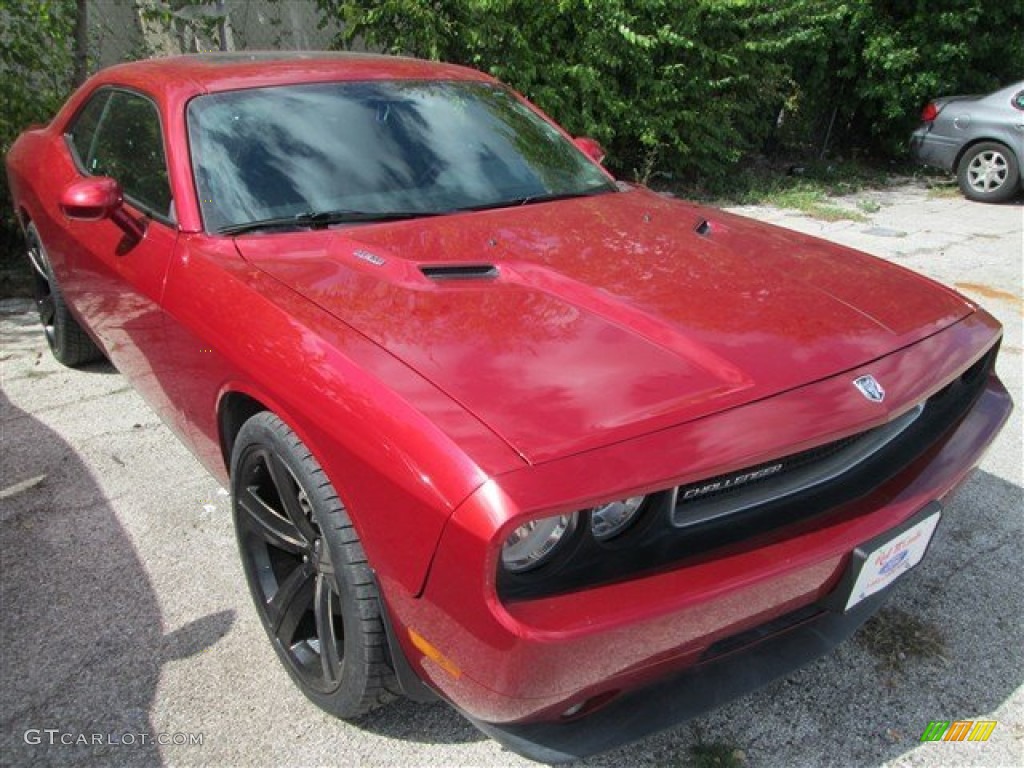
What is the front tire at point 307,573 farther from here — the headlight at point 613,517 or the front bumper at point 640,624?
the headlight at point 613,517

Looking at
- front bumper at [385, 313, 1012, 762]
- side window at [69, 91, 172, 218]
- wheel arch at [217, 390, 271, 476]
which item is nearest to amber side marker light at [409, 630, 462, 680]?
front bumper at [385, 313, 1012, 762]

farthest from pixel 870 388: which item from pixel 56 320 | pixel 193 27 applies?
pixel 193 27

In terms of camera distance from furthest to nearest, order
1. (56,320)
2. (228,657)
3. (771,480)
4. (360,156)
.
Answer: (56,320) → (360,156) → (228,657) → (771,480)

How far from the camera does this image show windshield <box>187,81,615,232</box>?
2492 mm

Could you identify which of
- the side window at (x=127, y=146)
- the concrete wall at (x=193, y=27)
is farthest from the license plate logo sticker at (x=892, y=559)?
the concrete wall at (x=193, y=27)

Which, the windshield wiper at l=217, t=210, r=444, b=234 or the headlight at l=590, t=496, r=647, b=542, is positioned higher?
the windshield wiper at l=217, t=210, r=444, b=234

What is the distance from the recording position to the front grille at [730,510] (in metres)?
1.50

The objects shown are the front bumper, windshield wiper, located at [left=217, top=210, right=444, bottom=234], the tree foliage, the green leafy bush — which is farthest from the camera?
the green leafy bush

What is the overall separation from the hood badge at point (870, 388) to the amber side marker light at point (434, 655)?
1.02 m

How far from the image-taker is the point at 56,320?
3.96 m

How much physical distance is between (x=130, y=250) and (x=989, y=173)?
899 centimetres

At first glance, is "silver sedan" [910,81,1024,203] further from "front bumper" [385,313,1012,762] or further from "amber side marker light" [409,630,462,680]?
"amber side marker light" [409,630,462,680]

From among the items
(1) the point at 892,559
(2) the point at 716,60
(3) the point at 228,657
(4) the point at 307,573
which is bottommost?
(3) the point at 228,657

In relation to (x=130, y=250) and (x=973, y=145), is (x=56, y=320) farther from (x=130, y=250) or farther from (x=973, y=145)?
(x=973, y=145)
